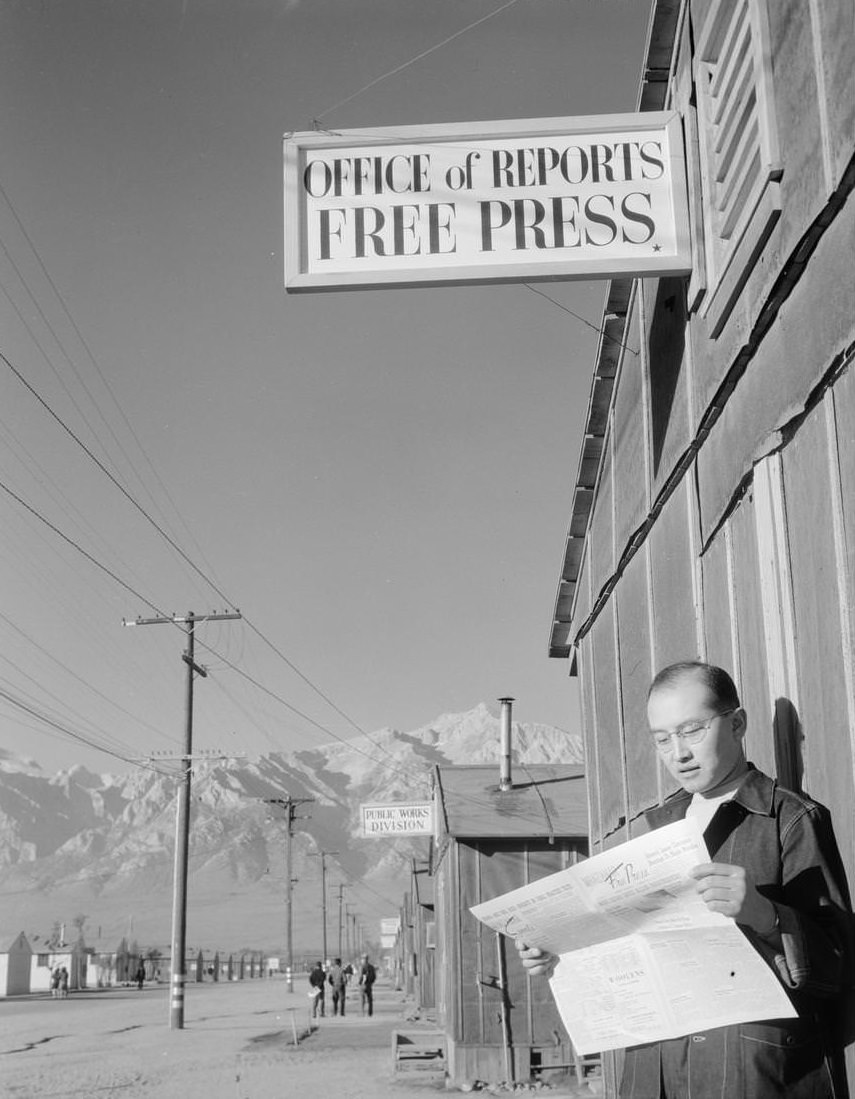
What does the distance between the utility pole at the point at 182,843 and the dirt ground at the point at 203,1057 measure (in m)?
0.84

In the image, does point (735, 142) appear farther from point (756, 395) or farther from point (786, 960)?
point (786, 960)

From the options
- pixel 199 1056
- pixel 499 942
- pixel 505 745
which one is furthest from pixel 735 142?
pixel 199 1056

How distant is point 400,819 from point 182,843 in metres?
7.68

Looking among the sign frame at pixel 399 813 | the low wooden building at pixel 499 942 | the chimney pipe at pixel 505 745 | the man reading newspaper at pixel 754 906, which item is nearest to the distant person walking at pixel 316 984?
the sign frame at pixel 399 813

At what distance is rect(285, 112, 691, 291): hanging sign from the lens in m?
5.48

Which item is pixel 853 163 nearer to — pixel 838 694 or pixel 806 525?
pixel 806 525

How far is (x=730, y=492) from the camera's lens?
5188 millimetres

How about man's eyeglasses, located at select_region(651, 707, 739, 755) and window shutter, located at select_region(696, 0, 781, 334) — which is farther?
window shutter, located at select_region(696, 0, 781, 334)

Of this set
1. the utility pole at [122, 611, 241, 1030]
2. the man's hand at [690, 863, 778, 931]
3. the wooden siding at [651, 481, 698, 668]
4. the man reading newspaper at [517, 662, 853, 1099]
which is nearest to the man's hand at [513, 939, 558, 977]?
the man reading newspaper at [517, 662, 853, 1099]

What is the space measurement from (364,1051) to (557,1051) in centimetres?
709

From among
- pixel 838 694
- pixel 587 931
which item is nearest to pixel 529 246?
pixel 838 694

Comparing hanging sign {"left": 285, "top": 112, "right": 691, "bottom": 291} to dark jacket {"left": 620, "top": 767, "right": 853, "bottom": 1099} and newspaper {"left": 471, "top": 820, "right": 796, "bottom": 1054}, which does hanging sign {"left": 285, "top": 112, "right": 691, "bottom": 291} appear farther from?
newspaper {"left": 471, "top": 820, "right": 796, "bottom": 1054}

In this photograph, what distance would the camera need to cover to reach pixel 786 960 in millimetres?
3137

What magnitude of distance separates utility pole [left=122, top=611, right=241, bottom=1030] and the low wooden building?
11481 mm
